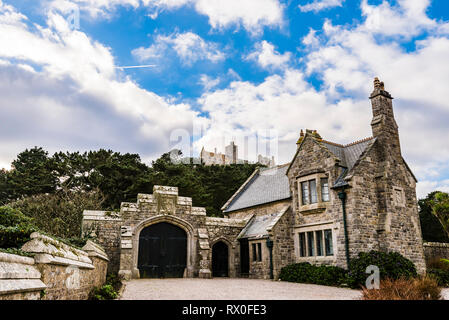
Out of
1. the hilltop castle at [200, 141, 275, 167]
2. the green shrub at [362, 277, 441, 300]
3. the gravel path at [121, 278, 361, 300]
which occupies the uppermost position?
the hilltop castle at [200, 141, 275, 167]

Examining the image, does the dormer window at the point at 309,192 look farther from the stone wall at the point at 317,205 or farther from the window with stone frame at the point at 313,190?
the stone wall at the point at 317,205

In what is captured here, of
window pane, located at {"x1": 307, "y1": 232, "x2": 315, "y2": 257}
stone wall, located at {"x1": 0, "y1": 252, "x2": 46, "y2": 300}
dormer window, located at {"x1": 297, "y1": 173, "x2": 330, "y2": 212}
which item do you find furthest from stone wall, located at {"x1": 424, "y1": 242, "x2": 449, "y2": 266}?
stone wall, located at {"x1": 0, "y1": 252, "x2": 46, "y2": 300}

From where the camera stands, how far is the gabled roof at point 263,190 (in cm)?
2256

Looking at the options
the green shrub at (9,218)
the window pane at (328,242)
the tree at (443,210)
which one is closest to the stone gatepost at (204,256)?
the window pane at (328,242)

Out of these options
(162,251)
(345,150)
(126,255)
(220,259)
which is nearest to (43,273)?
(126,255)

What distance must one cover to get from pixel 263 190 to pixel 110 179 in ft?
61.5

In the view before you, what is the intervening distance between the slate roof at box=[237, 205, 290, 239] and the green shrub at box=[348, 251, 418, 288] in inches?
201

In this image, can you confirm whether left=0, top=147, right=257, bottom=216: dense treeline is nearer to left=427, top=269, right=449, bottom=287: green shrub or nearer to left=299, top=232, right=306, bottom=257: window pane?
left=299, top=232, right=306, bottom=257: window pane

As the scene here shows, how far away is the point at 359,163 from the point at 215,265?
419 inches

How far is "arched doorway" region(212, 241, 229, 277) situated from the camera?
21.9m

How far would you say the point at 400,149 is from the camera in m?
19.0

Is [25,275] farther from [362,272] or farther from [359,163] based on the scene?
[359,163]
